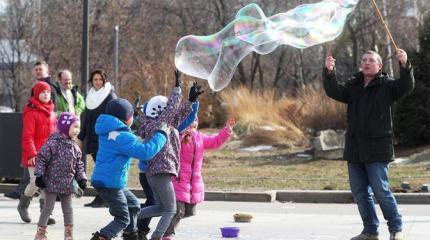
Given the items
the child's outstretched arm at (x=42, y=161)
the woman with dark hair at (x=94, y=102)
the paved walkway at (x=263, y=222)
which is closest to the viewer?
the child's outstretched arm at (x=42, y=161)

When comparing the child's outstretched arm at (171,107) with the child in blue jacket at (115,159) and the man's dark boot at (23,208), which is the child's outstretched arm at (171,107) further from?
the man's dark boot at (23,208)

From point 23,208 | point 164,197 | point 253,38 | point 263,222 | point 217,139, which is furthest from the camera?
point 263,222

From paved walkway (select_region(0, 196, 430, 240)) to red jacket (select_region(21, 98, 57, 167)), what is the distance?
88 centimetres

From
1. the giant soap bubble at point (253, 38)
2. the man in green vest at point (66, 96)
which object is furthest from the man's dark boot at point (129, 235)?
the man in green vest at point (66, 96)

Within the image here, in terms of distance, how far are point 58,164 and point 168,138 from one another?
1.17 meters

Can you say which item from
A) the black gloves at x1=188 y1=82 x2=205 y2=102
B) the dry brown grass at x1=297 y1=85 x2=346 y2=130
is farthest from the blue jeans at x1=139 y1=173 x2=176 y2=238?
the dry brown grass at x1=297 y1=85 x2=346 y2=130

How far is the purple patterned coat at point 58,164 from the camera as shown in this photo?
26.7ft

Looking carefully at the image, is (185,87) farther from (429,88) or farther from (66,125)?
(66,125)

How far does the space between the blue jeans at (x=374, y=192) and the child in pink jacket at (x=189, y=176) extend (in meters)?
1.36

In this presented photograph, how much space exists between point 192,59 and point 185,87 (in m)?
15.7

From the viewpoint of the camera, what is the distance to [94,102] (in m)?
11.0

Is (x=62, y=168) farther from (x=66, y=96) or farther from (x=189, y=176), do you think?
(x=66, y=96)

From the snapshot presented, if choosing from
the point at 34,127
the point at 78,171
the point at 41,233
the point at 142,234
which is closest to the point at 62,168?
the point at 78,171

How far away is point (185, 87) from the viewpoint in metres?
25.0
